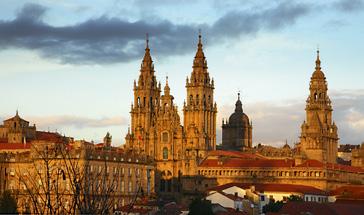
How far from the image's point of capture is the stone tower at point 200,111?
155 meters

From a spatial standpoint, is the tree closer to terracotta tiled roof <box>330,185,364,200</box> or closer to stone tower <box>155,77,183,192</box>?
stone tower <box>155,77,183,192</box>

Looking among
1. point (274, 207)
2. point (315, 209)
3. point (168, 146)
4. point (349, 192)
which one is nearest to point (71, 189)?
point (315, 209)

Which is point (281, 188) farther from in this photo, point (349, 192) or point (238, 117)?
point (238, 117)

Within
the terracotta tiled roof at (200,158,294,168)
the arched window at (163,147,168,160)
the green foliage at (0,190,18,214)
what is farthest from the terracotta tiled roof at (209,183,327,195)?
the green foliage at (0,190,18,214)

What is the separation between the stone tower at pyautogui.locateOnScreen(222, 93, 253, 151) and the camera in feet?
575

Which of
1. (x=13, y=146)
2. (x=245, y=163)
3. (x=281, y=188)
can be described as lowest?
(x=281, y=188)

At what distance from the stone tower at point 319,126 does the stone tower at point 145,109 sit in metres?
25.2

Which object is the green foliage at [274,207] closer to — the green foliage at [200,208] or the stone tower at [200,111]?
the green foliage at [200,208]

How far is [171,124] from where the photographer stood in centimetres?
15788

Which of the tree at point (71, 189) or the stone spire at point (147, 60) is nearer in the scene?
the tree at point (71, 189)

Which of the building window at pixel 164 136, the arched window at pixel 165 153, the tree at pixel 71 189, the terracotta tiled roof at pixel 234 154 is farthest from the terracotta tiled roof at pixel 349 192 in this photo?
the tree at pixel 71 189

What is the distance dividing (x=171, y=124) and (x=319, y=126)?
24610mm

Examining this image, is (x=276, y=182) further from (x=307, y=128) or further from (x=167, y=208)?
(x=167, y=208)

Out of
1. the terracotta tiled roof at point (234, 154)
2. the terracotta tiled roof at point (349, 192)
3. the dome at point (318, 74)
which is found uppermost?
the dome at point (318, 74)
